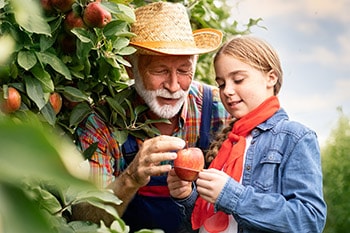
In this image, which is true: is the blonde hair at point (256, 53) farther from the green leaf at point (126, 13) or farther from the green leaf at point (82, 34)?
the green leaf at point (82, 34)

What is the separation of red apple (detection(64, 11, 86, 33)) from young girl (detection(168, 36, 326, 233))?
480mm

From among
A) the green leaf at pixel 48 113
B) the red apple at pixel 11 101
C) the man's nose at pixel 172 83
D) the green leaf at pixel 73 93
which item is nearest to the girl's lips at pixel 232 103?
the man's nose at pixel 172 83

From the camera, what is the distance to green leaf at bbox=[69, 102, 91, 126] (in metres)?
2.05

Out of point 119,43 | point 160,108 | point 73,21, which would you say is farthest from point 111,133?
point 73,21

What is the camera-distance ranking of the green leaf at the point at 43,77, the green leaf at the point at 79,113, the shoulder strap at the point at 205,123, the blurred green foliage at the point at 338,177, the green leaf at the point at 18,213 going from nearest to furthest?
the green leaf at the point at 18,213 < the green leaf at the point at 43,77 < the green leaf at the point at 79,113 < the shoulder strap at the point at 205,123 < the blurred green foliage at the point at 338,177

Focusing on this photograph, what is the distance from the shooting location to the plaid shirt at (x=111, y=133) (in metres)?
2.24

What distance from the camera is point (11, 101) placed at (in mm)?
1578

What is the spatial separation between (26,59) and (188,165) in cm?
58

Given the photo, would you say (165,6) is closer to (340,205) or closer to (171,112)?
(171,112)

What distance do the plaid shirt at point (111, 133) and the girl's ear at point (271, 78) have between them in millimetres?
503

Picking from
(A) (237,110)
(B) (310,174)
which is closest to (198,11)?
(A) (237,110)

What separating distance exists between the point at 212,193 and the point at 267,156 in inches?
8.6

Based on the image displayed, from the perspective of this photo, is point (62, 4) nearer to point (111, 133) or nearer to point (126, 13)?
point (126, 13)

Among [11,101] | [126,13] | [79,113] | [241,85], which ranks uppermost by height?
[126,13]
